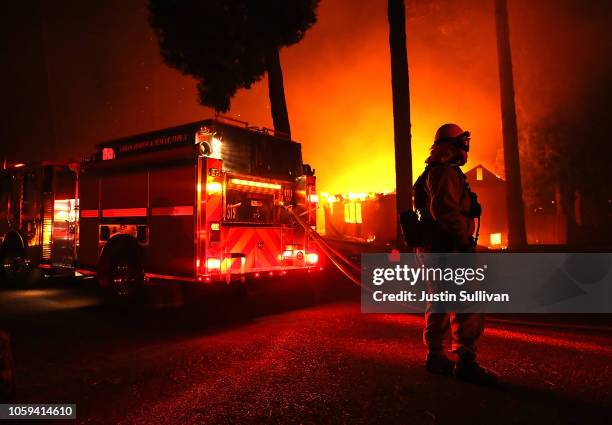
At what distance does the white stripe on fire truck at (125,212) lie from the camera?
24.6ft

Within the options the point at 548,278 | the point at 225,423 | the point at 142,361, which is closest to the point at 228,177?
the point at 142,361

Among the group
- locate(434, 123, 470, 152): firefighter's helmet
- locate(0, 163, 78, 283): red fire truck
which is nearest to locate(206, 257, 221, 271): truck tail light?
locate(0, 163, 78, 283): red fire truck

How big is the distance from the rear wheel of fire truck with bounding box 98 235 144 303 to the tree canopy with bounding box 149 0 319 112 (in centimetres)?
837

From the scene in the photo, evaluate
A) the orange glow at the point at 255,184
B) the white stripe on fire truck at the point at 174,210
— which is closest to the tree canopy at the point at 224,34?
the orange glow at the point at 255,184

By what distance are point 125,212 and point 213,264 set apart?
2110 millimetres

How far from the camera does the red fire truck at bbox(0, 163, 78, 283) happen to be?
9.05 meters

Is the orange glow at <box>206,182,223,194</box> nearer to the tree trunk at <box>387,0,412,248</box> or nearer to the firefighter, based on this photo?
the firefighter

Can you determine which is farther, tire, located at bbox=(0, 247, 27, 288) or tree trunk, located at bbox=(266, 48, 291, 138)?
tree trunk, located at bbox=(266, 48, 291, 138)

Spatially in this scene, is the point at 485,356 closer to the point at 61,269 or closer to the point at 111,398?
the point at 111,398

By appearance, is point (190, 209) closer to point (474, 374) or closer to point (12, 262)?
point (474, 374)

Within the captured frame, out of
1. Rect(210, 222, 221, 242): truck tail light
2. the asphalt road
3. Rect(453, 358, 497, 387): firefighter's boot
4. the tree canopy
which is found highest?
the tree canopy

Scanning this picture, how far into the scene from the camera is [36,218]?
31.4 ft

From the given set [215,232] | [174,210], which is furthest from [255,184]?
[174,210]

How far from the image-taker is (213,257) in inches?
264
